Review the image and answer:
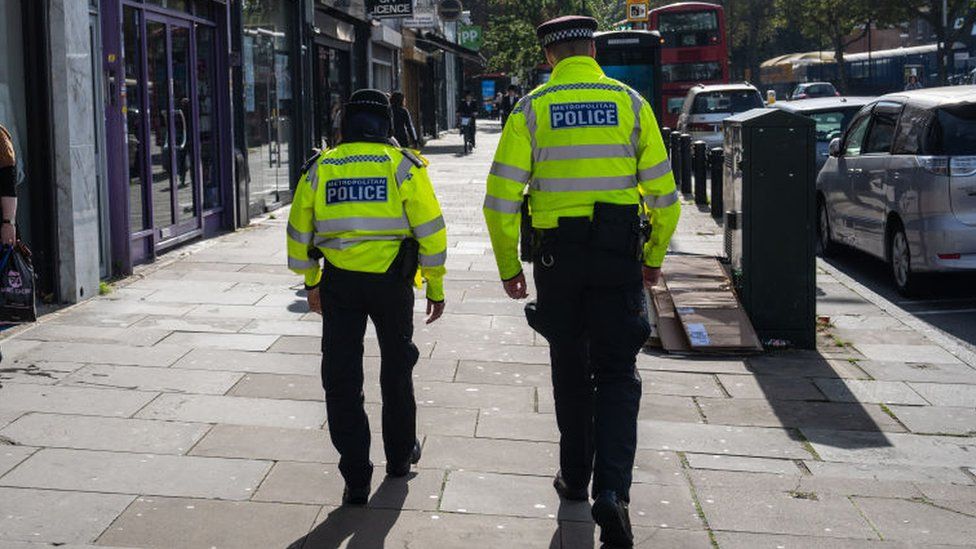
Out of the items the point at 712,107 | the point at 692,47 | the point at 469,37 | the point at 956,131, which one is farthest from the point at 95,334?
the point at 469,37

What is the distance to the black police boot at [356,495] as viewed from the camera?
202 inches

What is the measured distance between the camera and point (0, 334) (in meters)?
8.50

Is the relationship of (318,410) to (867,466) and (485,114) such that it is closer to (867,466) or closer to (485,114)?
(867,466)

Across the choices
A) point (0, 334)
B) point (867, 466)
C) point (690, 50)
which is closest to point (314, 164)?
point (867, 466)

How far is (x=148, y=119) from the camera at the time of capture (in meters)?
12.0

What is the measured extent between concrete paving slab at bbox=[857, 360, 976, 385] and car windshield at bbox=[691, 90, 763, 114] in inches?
722

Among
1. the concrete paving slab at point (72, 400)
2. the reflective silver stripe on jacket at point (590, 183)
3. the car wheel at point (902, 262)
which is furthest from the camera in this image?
the car wheel at point (902, 262)

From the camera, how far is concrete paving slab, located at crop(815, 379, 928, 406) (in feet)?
23.6

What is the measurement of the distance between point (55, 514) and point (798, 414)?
3701mm

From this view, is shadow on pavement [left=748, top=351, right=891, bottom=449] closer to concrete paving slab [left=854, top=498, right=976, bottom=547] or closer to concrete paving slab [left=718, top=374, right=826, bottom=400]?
concrete paving slab [left=718, top=374, right=826, bottom=400]

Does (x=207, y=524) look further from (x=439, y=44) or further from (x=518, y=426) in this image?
(x=439, y=44)

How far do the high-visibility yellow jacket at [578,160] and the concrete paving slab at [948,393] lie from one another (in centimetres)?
298

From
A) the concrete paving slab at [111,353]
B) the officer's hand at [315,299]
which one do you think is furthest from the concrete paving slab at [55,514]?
the concrete paving slab at [111,353]

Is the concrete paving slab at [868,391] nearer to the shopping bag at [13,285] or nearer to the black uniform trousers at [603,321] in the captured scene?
the black uniform trousers at [603,321]
